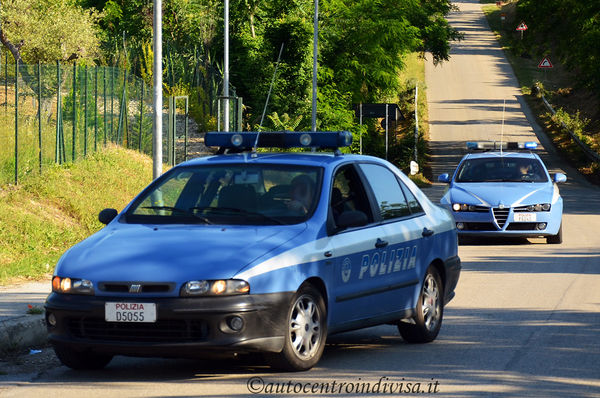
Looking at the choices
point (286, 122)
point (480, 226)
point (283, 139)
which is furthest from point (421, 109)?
point (283, 139)

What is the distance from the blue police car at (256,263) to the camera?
7762mm

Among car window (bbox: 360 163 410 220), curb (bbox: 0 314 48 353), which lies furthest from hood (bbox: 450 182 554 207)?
curb (bbox: 0 314 48 353)

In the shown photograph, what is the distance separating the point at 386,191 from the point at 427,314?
3.67 ft

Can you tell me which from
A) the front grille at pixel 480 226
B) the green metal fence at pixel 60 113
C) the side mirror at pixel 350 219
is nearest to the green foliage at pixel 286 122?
the green metal fence at pixel 60 113

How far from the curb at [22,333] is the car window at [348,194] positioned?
2868 millimetres

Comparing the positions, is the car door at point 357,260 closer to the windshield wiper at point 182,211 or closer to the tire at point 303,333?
the tire at point 303,333

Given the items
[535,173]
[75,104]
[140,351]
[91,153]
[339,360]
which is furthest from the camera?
[91,153]

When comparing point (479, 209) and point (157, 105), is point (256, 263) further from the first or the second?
point (479, 209)

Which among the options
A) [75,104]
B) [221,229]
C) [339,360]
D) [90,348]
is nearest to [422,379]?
[339,360]

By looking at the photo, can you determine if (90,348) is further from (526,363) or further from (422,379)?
(526,363)

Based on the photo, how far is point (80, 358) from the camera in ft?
27.7

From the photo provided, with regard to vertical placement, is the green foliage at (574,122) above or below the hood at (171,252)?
below

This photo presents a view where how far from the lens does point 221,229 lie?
27.7 ft

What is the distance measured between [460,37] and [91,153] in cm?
5255
